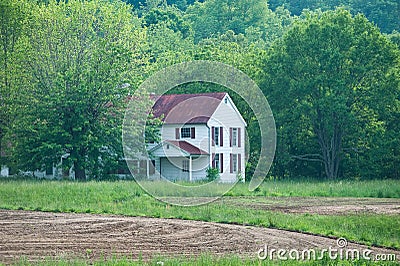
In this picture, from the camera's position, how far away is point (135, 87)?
4166cm

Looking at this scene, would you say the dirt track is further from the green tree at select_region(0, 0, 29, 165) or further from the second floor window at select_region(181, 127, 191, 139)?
the second floor window at select_region(181, 127, 191, 139)

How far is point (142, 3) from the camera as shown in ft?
366

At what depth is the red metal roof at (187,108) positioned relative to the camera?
4316 cm

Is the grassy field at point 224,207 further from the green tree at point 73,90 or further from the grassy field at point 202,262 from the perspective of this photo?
the green tree at point 73,90

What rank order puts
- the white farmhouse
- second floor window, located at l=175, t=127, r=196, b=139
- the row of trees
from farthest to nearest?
second floor window, located at l=175, t=127, r=196, b=139, the white farmhouse, the row of trees

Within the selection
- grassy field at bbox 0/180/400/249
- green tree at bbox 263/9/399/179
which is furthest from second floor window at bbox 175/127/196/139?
grassy field at bbox 0/180/400/249

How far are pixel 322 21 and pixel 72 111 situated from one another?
18595 mm

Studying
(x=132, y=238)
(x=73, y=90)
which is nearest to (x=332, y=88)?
(x=73, y=90)

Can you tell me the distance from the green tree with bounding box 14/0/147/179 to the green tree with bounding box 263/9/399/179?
1126cm

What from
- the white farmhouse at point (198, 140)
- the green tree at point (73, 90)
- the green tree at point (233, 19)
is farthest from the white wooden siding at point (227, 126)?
the green tree at point (233, 19)

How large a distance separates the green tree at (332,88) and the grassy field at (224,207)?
11.7 metres

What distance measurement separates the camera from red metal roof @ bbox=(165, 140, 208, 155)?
41.4 meters

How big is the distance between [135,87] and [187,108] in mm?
5416

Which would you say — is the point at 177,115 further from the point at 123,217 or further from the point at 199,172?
the point at 123,217
